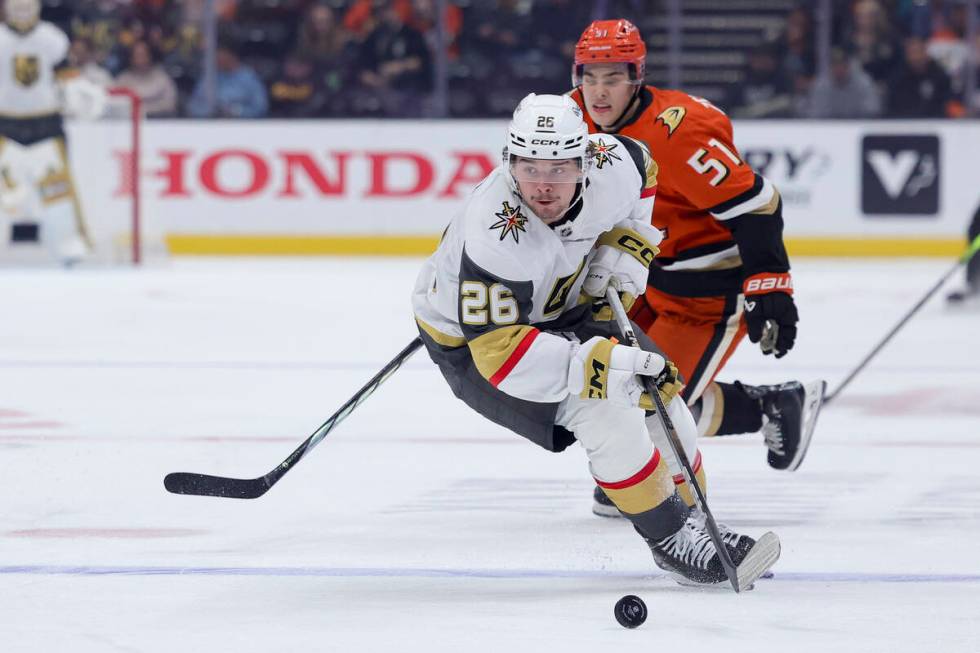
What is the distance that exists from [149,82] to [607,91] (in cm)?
663

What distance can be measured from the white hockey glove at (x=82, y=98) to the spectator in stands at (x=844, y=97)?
393cm

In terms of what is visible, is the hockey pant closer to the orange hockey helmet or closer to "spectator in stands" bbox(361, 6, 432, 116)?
the orange hockey helmet

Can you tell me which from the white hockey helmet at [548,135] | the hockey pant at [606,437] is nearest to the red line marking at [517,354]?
the hockey pant at [606,437]

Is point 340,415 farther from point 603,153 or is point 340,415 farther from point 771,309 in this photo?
point 771,309

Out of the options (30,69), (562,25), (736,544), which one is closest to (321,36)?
(562,25)

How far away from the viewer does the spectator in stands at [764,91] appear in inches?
376

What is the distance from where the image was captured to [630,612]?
255cm

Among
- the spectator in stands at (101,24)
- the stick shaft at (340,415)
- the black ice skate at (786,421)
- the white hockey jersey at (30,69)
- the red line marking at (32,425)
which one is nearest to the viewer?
the stick shaft at (340,415)

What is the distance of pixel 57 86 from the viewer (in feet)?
29.8

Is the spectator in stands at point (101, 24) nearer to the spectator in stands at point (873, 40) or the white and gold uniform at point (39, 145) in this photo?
the white and gold uniform at point (39, 145)

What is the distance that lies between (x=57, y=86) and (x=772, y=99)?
3972mm

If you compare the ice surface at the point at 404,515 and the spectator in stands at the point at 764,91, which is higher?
the spectator in stands at the point at 764,91

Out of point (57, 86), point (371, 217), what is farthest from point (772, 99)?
point (57, 86)

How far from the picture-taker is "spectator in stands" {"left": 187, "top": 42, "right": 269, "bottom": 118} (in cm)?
959
